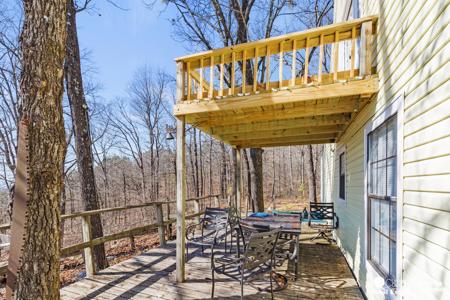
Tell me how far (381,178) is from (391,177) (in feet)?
1.24

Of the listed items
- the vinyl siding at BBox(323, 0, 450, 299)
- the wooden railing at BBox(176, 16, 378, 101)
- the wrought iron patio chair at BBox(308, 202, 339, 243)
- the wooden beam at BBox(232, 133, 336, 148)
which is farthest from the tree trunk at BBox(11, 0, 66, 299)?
the wrought iron patio chair at BBox(308, 202, 339, 243)

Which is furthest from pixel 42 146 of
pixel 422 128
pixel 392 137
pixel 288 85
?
pixel 392 137

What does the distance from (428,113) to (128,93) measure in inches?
849

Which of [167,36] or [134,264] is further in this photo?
[167,36]

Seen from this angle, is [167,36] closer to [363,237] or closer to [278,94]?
[278,94]

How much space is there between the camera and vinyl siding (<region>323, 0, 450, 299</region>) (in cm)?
163

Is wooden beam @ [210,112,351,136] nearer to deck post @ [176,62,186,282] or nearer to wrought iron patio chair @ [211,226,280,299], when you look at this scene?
deck post @ [176,62,186,282]

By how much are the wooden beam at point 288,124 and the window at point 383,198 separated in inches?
56.4

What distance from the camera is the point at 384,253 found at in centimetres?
282

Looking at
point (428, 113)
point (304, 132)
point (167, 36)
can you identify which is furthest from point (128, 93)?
point (428, 113)

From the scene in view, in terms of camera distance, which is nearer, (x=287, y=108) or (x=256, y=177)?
(x=287, y=108)

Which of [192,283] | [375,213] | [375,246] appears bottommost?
[192,283]

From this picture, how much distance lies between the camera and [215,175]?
28.4 metres

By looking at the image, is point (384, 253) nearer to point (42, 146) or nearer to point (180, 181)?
point (180, 181)
